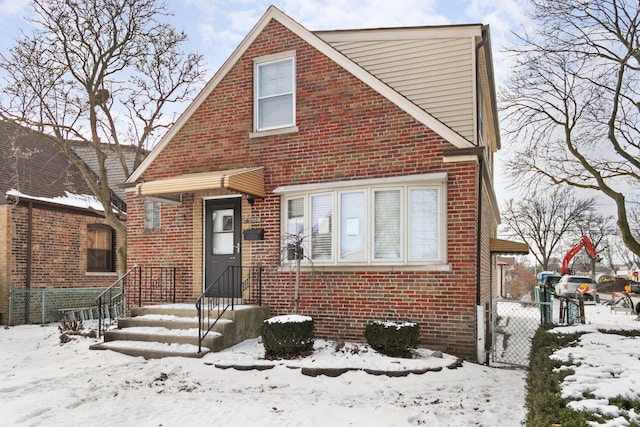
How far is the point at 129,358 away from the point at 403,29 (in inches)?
348

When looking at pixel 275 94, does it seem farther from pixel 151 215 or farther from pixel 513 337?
pixel 513 337

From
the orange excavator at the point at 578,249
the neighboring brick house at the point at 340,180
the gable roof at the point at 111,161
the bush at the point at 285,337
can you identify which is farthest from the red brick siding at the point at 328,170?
the orange excavator at the point at 578,249

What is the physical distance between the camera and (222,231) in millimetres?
10688

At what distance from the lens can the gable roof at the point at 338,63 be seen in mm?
8789

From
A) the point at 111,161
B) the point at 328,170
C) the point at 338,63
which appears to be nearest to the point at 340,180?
the point at 328,170

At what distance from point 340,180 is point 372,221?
3.42ft

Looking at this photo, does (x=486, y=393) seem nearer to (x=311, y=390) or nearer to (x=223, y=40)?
(x=311, y=390)

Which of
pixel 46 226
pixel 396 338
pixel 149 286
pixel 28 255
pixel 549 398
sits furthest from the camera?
pixel 46 226

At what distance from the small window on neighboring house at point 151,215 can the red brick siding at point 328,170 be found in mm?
170

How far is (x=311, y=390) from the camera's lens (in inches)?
261

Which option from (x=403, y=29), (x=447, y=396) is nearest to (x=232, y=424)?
(x=447, y=396)

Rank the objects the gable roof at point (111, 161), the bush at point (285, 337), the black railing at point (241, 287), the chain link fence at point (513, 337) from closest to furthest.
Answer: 1. the bush at point (285, 337)
2. the chain link fence at point (513, 337)
3. the black railing at point (241, 287)
4. the gable roof at point (111, 161)

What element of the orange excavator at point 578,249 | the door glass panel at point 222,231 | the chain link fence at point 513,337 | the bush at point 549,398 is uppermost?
the door glass panel at point 222,231

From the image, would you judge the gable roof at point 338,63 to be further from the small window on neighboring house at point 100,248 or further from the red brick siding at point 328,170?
the small window on neighboring house at point 100,248
